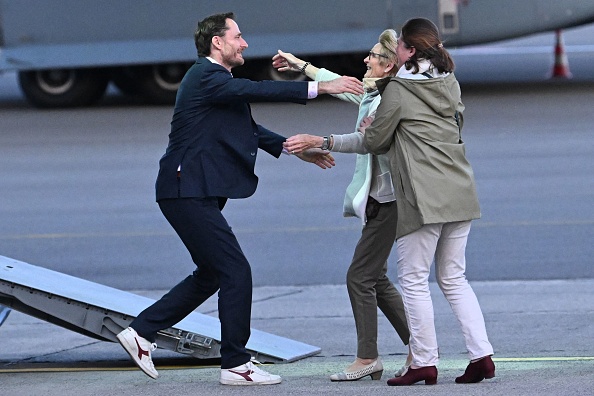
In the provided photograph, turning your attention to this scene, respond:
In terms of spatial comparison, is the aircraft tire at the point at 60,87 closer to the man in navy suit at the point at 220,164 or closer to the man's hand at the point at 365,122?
the man in navy suit at the point at 220,164

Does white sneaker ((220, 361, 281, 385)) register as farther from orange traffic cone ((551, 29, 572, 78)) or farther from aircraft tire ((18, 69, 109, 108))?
orange traffic cone ((551, 29, 572, 78))

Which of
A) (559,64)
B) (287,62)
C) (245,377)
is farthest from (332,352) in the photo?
(559,64)

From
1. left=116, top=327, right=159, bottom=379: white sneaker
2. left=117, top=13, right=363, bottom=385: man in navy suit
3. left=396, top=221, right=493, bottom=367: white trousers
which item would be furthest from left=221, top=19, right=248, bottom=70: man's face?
left=116, top=327, right=159, bottom=379: white sneaker

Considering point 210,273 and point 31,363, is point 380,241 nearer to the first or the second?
point 210,273

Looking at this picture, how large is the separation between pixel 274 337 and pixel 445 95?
213 cm

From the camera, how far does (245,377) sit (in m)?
5.79

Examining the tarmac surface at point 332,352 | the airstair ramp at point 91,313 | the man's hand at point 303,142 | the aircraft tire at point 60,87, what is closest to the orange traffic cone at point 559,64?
the aircraft tire at point 60,87

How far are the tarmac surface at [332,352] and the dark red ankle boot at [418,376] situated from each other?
1.5 inches

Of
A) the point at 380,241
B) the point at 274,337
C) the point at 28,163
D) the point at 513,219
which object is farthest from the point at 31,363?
the point at 28,163

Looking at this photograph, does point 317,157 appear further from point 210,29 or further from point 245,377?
point 245,377

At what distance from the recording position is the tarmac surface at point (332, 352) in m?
5.69

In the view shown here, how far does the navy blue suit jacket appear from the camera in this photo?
571 centimetres

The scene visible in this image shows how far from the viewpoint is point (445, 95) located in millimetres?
5512

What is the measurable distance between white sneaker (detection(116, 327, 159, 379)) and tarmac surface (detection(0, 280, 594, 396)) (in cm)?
8
